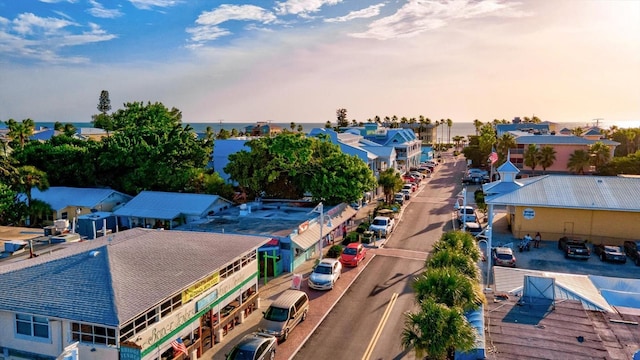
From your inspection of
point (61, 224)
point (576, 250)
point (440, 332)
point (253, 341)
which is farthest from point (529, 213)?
point (61, 224)

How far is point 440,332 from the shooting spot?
51.0 ft

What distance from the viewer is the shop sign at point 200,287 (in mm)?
19594

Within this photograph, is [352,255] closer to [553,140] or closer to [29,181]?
[29,181]

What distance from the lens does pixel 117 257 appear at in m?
18.8

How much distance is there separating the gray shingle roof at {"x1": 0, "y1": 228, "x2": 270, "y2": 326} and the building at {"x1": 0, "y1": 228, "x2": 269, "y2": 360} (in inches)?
1.5

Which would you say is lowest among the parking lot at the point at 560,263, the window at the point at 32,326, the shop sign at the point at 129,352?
the parking lot at the point at 560,263

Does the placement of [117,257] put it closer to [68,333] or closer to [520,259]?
[68,333]

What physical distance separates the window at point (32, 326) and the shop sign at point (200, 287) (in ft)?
17.1

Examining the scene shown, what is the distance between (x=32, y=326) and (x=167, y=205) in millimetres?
26221

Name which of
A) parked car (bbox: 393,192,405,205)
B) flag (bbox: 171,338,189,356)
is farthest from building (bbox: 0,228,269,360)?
parked car (bbox: 393,192,405,205)

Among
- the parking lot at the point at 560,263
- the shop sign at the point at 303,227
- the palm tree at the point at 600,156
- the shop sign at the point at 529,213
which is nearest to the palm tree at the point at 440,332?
the shop sign at the point at 303,227

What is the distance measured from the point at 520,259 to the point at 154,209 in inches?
1307

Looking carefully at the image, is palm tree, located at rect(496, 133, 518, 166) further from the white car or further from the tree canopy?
the white car

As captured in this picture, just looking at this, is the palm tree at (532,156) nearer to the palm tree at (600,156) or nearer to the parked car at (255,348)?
the palm tree at (600,156)
